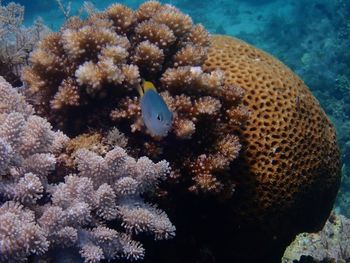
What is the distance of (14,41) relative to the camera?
3.79 metres

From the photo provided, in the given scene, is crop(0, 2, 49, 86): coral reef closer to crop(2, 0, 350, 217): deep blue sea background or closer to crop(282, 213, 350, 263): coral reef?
crop(282, 213, 350, 263): coral reef

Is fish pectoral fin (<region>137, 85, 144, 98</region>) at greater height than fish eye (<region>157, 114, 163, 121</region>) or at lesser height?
greater

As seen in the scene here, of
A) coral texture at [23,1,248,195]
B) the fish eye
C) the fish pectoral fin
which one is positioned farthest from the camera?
coral texture at [23,1,248,195]

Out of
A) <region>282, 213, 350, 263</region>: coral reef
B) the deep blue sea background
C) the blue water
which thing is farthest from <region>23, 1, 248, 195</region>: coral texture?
the deep blue sea background

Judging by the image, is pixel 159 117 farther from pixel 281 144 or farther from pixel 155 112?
pixel 281 144

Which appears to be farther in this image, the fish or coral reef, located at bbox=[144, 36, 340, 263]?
coral reef, located at bbox=[144, 36, 340, 263]

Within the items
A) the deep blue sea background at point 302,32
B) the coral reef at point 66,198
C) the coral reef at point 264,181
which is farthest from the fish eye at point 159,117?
the deep blue sea background at point 302,32

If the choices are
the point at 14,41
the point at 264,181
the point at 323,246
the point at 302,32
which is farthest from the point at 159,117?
the point at 302,32

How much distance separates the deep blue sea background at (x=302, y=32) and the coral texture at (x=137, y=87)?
1004 centimetres

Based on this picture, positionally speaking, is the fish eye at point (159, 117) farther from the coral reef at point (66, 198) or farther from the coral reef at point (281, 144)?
the coral reef at point (281, 144)

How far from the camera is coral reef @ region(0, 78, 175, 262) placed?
2195mm

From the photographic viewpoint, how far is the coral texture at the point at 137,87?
296 centimetres

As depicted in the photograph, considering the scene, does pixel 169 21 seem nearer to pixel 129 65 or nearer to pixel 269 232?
pixel 129 65

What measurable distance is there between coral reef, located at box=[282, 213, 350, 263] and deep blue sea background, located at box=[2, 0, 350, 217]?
284 inches
